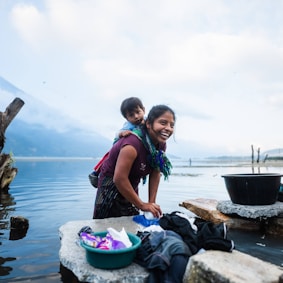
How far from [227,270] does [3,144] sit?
9.70m

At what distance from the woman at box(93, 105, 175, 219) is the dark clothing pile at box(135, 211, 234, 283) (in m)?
0.62

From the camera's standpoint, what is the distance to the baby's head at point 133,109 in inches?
156

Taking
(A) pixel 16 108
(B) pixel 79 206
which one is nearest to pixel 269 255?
(B) pixel 79 206

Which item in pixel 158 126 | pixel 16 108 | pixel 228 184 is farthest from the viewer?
pixel 16 108

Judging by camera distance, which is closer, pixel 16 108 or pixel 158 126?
pixel 158 126

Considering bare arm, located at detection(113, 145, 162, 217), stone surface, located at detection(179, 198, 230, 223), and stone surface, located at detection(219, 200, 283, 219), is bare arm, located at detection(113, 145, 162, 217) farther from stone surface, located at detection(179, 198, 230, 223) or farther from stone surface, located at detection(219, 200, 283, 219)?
stone surface, located at detection(179, 198, 230, 223)

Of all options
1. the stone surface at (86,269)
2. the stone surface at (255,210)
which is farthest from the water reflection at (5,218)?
the stone surface at (255,210)

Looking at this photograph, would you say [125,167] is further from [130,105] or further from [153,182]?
[130,105]

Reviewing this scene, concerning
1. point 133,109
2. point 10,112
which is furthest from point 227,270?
point 10,112

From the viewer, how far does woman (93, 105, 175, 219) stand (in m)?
3.20

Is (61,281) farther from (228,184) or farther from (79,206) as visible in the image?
(79,206)

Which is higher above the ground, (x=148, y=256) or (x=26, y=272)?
(x=148, y=256)

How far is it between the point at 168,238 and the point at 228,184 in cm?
376

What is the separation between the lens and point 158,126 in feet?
10.9
